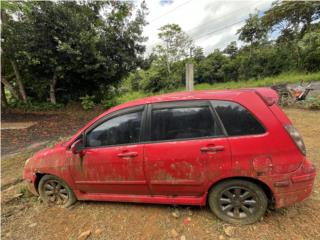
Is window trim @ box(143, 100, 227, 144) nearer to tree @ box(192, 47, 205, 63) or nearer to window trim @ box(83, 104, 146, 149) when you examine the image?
window trim @ box(83, 104, 146, 149)

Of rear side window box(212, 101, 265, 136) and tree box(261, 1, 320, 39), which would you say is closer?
rear side window box(212, 101, 265, 136)

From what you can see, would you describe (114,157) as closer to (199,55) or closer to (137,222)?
(137,222)

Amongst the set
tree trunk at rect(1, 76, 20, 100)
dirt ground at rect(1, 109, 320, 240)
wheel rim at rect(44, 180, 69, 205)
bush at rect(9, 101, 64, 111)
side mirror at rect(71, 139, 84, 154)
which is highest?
tree trunk at rect(1, 76, 20, 100)

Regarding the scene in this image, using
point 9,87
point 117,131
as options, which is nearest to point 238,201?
point 117,131

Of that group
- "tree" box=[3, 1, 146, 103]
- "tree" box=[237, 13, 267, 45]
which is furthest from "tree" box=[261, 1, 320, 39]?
"tree" box=[3, 1, 146, 103]

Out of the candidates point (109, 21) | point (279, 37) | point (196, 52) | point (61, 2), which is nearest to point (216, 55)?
point (196, 52)

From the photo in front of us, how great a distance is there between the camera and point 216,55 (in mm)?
30969

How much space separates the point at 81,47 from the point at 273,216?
1143 centimetres

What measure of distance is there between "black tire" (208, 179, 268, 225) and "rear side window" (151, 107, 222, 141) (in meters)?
0.66

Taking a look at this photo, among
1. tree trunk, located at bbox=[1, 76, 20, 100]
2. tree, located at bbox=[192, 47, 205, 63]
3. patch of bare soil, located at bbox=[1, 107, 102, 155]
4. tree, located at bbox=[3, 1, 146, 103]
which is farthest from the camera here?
tree, located at bbox=[192, 47, 205, 63]

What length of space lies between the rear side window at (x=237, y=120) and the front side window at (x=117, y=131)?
1.04 m

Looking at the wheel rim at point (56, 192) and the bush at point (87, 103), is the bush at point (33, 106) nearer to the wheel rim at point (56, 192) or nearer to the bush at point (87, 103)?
the bush at point (87, 103)

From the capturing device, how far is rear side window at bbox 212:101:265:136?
2.22m

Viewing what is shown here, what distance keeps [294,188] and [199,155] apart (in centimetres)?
110
